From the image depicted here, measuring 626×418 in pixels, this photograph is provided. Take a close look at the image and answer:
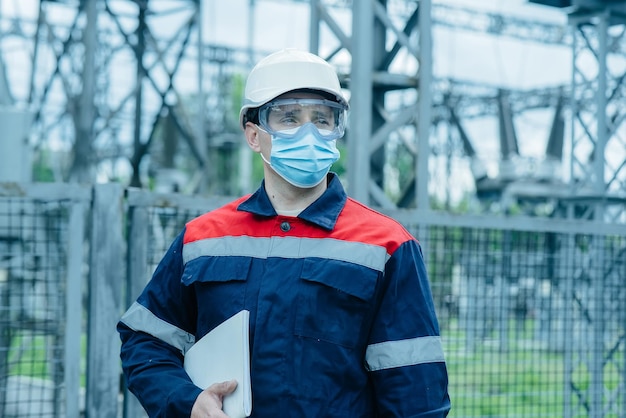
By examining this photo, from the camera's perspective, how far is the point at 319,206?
2594 millimetres

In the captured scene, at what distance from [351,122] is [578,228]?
161 cm

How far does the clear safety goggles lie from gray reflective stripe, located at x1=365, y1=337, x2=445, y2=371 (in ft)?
2.21

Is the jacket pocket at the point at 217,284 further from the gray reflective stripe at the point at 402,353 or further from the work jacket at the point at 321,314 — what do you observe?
the gray reflective stripe at the point at 402,353

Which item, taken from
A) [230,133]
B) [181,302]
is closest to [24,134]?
[181,302]

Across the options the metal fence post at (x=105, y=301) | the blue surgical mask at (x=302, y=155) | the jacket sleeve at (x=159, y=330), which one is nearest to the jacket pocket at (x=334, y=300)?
the blue surgical mask at (x=302, y=155)

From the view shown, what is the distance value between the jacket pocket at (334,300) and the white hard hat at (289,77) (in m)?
0.54

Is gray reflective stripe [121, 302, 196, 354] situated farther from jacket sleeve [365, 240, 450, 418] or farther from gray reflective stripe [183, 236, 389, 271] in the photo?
jacket sleeve [365, 240, 450, 418]

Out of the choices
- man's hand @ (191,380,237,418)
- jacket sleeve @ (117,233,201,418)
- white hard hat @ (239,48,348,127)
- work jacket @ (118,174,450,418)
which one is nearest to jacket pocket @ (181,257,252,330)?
work jacket @ (118,174,450,418)

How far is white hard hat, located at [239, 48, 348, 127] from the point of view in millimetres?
2604

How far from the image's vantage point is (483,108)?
1371 inches

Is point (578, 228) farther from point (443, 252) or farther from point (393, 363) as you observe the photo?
point (393, 363)

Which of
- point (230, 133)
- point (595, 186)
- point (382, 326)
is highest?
point (230, 133)

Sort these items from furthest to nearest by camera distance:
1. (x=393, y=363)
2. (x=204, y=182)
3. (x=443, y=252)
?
(x=204, y=182) → (x=443, y=252) → (x=393, y=363)

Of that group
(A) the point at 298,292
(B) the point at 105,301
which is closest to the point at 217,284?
(A) the point at 298,292
